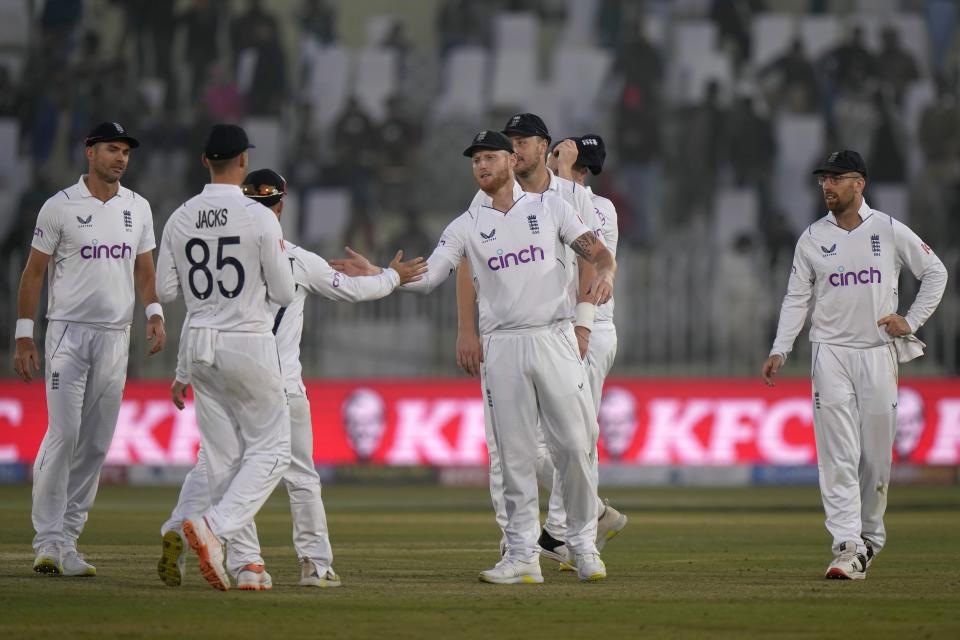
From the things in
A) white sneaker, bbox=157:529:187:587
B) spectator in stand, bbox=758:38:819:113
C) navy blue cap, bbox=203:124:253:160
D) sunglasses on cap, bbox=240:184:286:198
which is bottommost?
white sneaker, bbox=157:529:187:587

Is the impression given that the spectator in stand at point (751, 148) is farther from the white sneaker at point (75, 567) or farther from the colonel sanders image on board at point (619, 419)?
the white sneaker at point (75, 567)

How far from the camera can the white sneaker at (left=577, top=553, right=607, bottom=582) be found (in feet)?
29.0

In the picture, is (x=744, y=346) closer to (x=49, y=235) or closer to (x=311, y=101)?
(x=311, y=101)

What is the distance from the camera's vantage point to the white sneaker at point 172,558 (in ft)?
26.6

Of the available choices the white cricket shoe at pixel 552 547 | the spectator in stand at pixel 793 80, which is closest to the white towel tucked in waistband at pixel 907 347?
the white cricket shoe at pixel 552 547

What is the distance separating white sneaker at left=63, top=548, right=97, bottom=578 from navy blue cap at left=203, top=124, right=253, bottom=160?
2.61 meters

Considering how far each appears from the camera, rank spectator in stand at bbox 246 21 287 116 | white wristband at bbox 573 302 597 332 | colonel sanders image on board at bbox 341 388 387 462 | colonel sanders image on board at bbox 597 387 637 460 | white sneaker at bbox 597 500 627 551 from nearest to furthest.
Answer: white wristband at bbox 573 302 597 332 → white sneaker at bbox 597 500 627 551 → colonel sanders image on board at bbox 597 387 637 460 → colonel sanders image on board at bbox 341 388 387 462 → spectator in stand at bbox 246 21 287 116

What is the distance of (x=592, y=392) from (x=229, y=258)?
3.19 meters

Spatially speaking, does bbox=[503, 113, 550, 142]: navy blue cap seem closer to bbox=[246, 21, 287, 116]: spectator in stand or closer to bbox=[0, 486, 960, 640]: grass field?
→ bbox=[0, 486, 960, 640]: grass field

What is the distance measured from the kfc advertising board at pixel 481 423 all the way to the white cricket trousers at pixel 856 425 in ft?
34.6

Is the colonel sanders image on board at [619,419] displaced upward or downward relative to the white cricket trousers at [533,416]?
downward

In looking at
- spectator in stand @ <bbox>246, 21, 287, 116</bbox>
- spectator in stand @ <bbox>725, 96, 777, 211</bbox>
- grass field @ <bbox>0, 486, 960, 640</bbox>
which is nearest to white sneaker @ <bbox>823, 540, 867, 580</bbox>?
grass field @ <bbox>0, 486, 960, 640</bbox>

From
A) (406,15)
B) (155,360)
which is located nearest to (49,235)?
(155,360)

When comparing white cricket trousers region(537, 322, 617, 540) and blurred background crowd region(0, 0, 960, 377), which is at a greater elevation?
blurred background crowd region(0, 0, 960, 377)
